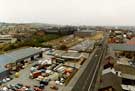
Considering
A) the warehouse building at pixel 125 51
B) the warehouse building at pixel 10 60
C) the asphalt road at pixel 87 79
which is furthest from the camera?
the warehouse building at pixel 125 51

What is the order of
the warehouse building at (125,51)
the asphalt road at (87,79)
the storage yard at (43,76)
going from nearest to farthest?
1. the asphalt road at (87,79)
2. the storage yard at (43,76)
3. the warehouse building at (125,51)

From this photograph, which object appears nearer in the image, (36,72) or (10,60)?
(36,72)

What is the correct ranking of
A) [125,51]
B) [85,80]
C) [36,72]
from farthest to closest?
[125,51] < [36,72] < [85,80]

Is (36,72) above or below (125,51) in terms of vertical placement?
below

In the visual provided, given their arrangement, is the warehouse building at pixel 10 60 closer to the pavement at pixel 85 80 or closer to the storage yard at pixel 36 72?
the storage yard at pixel 36 72

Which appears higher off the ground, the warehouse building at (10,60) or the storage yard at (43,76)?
the warehouse building at (10,60)

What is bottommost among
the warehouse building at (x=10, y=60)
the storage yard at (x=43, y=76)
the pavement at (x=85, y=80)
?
the storage yard at (x=43, y=76)

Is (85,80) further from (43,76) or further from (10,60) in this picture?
(10,60)

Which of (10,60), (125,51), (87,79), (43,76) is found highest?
(125,51)

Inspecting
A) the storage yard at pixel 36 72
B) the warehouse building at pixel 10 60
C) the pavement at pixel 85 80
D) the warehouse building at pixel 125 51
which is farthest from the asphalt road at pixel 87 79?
the warehouse building at pixel 10 60

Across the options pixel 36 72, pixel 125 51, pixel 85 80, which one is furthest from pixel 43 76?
pixel 125 51

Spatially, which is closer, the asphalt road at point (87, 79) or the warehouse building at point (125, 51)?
the asphalt road at point (87, 79)
